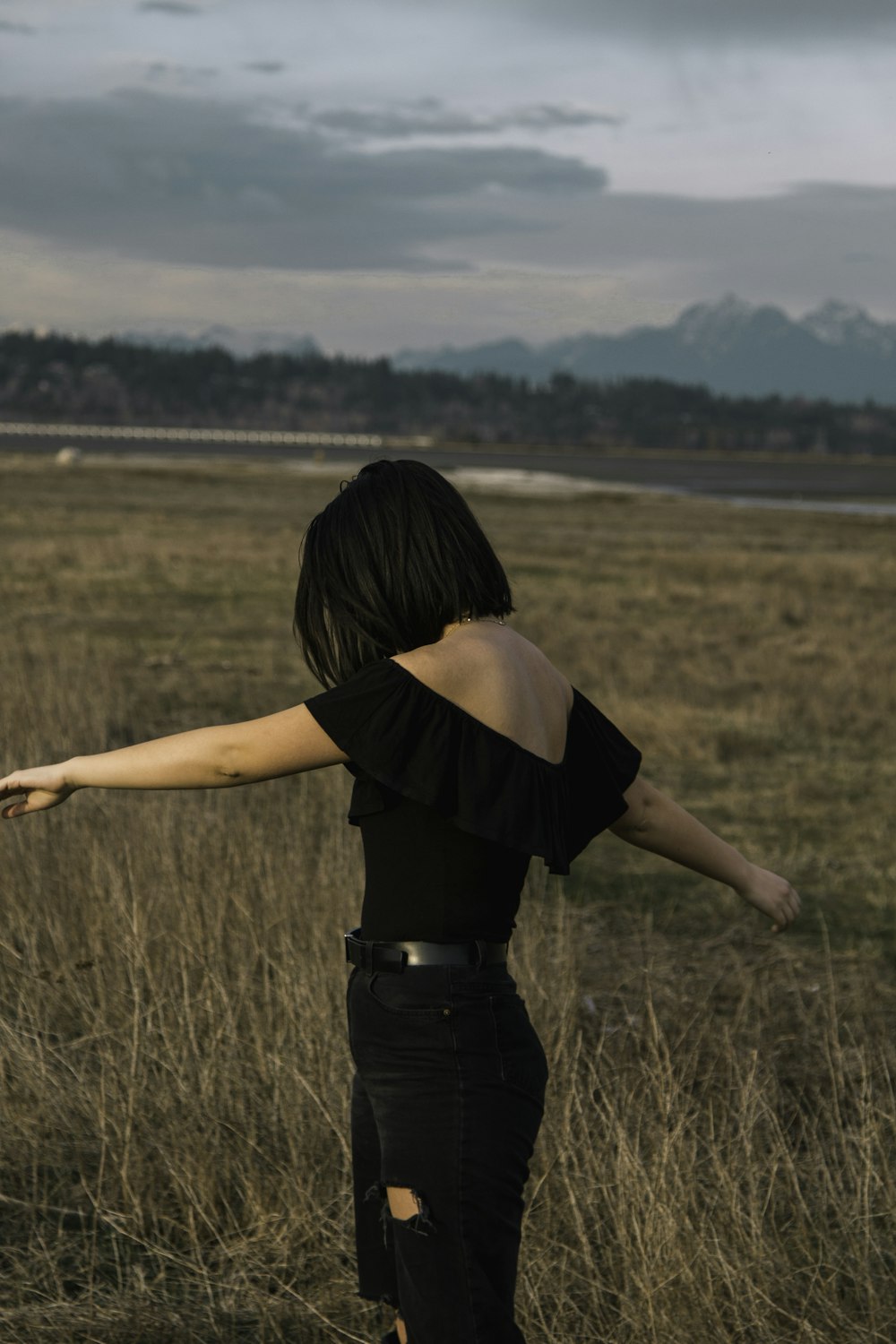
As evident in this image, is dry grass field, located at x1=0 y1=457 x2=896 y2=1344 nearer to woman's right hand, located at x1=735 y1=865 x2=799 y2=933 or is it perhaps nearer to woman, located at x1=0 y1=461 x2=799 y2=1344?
woman's right hand, located at x1=735 y1=865 x2=799 y2=933

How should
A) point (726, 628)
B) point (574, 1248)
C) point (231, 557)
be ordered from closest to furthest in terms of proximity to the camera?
point (574, 1248) → point (726, 628) → point (231, 557)

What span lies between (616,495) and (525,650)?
205ft

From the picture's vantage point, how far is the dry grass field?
321cm

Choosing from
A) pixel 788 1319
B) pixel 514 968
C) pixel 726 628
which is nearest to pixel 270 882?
pixel 514 968

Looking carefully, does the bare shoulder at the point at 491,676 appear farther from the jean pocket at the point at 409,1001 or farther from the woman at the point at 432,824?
the jean pocket at the point at 409,1001

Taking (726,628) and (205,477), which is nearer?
(726,628)

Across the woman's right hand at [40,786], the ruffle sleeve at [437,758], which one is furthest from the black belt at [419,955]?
the woman's right hand at [40,786]

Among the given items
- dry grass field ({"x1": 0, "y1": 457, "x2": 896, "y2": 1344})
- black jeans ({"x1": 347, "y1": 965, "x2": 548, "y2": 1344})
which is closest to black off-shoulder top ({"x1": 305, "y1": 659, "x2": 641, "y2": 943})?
black jeans ({"x1": 347, "y1": 965, "x2": 548, "y2": 1344})

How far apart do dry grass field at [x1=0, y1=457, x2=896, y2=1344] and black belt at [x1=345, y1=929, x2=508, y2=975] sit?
130 centimetres

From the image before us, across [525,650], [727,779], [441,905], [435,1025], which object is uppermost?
[525,650]

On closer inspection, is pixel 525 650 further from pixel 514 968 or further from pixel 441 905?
pixel 514 968

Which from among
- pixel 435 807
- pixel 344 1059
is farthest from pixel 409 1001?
pixel 344 1059

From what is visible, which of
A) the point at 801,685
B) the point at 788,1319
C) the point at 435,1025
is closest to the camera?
the point at 435,1025

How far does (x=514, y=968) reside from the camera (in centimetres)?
481
